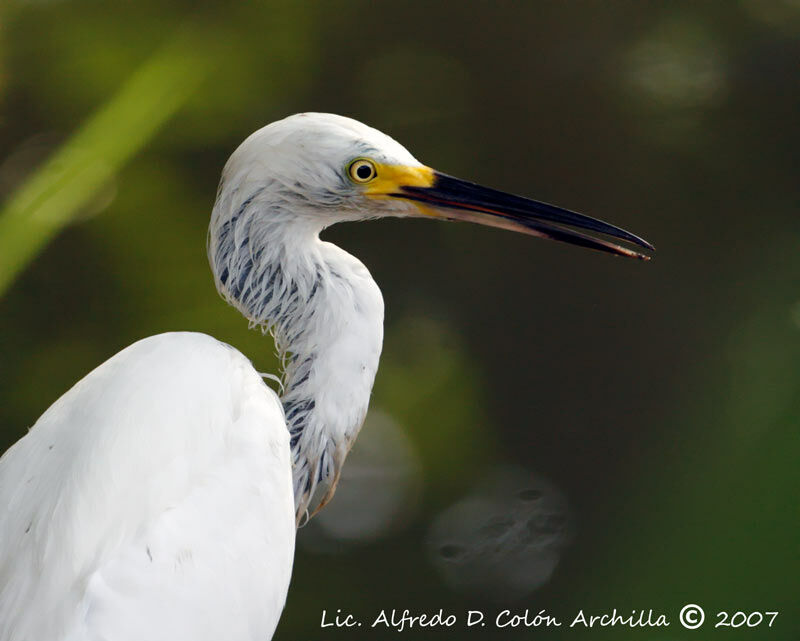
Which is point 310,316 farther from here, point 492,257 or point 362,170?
point 492,257

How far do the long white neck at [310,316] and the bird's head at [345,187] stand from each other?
0.02 meters

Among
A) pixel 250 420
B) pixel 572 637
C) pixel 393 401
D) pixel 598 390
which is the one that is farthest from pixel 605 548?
pixel 250 420

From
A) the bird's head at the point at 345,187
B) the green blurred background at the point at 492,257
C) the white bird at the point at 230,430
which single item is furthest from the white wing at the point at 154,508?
the green blurred background at the point at 492,257

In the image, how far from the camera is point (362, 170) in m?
0.99

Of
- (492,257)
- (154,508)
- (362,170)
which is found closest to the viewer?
(154,508)

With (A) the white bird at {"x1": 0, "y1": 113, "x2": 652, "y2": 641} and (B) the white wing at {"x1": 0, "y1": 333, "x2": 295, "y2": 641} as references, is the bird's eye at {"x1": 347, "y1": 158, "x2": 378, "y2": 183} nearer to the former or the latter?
(A) the white bird at {"x1": 0, "y1": 113, "x2": 652, "y2": 641}

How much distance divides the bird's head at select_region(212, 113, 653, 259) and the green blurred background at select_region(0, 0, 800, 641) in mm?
602

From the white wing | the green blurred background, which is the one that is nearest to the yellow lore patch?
the white wing

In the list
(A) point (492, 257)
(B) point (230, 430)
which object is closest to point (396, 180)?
(B) point (230, 430)

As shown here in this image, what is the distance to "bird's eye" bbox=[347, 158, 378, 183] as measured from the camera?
3.24ft

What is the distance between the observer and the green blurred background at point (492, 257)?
5.36 ft

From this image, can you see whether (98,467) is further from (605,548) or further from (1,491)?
(605,548)

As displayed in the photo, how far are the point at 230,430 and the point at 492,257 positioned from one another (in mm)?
989

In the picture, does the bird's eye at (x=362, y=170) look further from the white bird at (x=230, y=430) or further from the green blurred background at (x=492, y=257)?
the green blurred background at (x=492, y=257)
